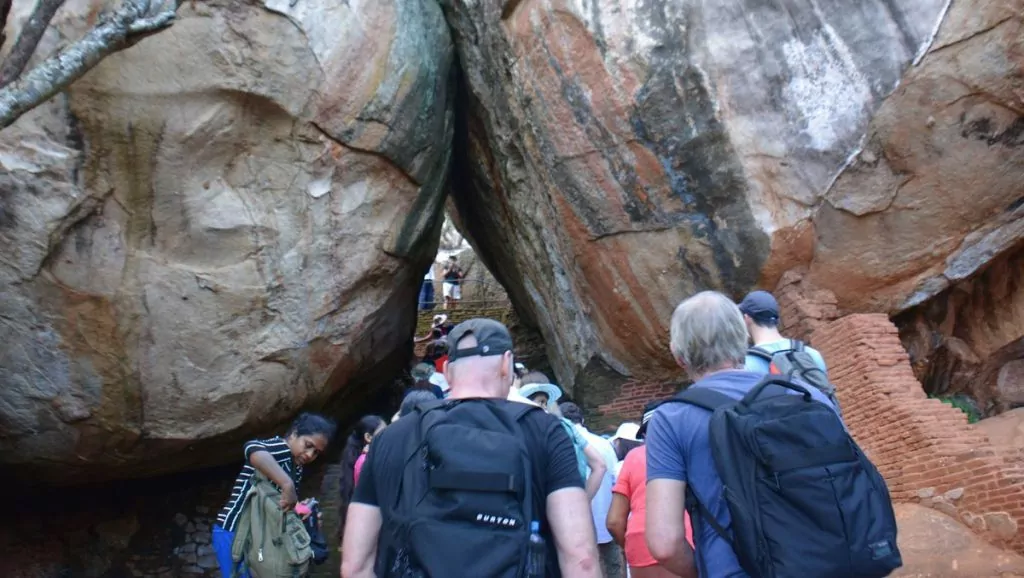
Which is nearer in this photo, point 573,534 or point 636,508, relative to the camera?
point 573,534

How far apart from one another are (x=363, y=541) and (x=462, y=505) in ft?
1.38

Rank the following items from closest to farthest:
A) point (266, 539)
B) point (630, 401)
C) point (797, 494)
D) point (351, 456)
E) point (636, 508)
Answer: point (797, 494)
point (636, 508)
point (266, 539)
point (351, 456)
point (630, 401)

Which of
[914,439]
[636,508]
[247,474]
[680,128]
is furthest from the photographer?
[680,128]

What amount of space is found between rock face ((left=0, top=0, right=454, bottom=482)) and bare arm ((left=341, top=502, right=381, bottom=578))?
6.52 m

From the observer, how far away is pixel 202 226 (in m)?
8.50

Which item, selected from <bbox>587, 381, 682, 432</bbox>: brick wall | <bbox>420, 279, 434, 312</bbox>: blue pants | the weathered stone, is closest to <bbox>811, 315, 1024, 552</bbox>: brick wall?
the weathered stone

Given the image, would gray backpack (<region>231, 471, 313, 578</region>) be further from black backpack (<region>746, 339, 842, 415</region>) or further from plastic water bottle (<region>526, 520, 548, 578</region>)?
plastic water bottle (<region>526, 520, 548, 578</region>)

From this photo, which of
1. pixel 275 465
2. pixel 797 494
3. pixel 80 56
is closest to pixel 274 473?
pixel 275 465

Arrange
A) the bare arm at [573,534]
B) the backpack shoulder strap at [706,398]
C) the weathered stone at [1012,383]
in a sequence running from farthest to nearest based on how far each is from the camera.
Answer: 1. the weathered stone at [1012,383]
2. the backpack shoulder strap at [706,398]
3. the bare arm at [573,534]

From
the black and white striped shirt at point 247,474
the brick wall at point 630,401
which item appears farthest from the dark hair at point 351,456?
the brick wall at point 630,401

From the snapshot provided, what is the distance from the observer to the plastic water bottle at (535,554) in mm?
2234

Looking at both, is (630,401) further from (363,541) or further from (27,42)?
(363,541)

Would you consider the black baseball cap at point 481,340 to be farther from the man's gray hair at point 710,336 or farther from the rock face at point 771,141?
A: the rock face at point 771,141

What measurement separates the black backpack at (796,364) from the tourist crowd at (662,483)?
2.76ft
